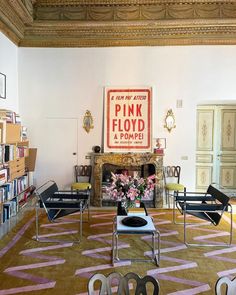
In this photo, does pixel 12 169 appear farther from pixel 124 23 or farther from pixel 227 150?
pixel 227 150

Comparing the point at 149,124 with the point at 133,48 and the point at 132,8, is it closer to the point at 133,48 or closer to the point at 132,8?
the point at 133,48

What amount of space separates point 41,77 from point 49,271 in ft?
14.9

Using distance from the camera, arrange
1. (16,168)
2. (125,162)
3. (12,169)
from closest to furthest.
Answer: (12,169)
(16,168)
(125,162)

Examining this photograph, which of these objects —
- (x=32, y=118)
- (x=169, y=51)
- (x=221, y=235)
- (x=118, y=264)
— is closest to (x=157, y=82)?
(x=169, y=51)

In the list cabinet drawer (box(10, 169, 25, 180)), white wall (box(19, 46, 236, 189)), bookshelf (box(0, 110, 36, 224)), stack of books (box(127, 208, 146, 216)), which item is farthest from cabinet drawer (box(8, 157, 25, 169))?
stack of books (box(127, 208, 146, 216))

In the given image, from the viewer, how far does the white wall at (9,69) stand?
5384 millimetres

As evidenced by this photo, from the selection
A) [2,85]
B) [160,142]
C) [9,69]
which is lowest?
[160,142]

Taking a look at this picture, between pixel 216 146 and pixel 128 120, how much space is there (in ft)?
8.08

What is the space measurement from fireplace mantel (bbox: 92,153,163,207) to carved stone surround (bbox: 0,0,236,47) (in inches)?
103

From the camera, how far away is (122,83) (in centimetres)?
619

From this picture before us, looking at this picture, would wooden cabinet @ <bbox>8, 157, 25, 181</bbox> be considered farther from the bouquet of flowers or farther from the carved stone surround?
the carved stone surround

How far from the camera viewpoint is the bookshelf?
4.49 m

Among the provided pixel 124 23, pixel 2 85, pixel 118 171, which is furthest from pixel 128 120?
pixel 2 85

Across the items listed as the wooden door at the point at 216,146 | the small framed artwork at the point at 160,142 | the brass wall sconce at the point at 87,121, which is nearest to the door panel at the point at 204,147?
the wooden door at the point at 216,146
